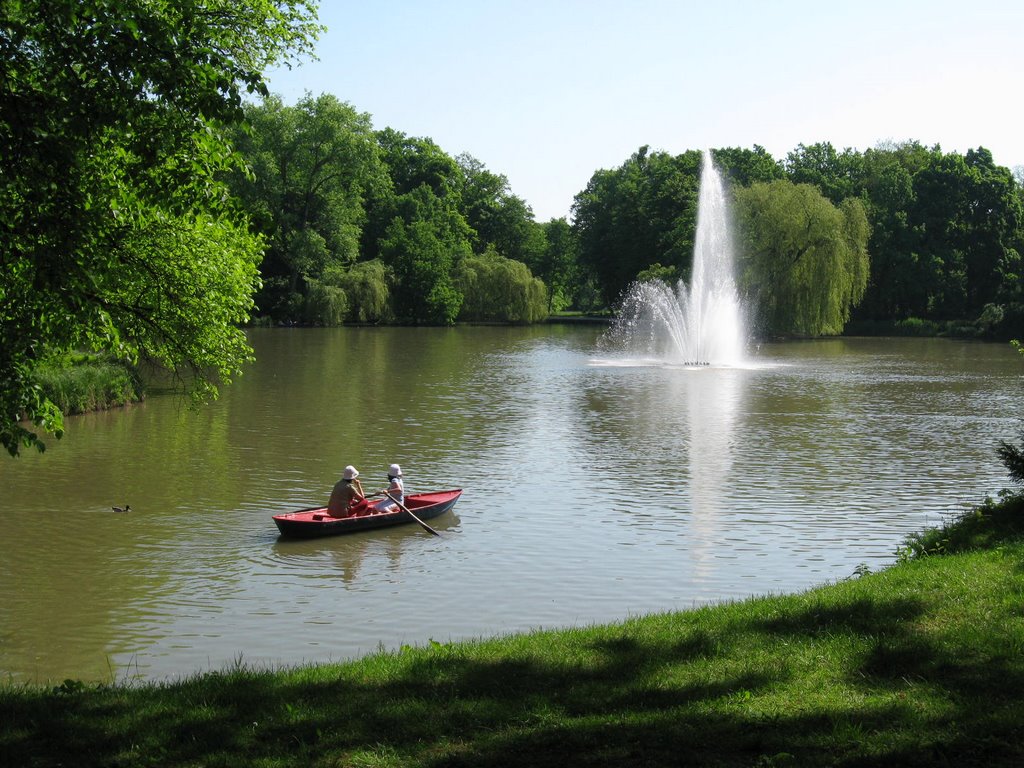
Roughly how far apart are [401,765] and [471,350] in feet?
164

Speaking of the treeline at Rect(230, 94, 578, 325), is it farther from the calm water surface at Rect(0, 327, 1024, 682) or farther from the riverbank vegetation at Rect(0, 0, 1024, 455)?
the calm water surface at Rect(0, 327, 1024, 682)

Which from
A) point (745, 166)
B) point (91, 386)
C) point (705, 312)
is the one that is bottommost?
point (91, 386)

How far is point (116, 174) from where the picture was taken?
10.5m

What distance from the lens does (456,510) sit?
1759 cm

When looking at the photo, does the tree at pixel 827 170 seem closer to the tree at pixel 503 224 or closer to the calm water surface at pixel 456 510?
the tree at pixel 503 224

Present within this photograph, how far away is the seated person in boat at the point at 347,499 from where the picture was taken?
15.9m

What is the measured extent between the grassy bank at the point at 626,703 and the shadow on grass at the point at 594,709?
14mm

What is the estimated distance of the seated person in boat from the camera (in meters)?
15.9

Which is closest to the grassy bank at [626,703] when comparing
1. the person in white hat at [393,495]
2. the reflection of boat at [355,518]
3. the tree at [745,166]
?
the reflection of boat at [355,518]

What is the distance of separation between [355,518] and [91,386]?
576 inches

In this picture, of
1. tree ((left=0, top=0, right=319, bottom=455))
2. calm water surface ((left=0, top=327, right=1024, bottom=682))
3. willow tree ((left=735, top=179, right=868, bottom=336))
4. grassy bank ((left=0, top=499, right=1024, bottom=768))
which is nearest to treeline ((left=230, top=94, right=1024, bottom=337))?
willow tree ((left=735, top=179, right=868, bottom=336))

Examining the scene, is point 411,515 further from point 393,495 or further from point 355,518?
point 355,518

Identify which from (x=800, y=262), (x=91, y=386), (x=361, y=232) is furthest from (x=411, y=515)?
(x=361, y=232)

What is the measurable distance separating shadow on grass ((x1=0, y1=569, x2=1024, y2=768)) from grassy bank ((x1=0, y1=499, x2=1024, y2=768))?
0.05ft
